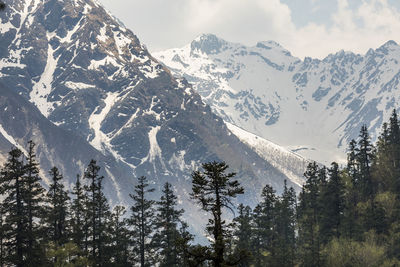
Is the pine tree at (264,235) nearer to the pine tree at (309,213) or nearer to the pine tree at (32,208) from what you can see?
the pine tree at (309,213)

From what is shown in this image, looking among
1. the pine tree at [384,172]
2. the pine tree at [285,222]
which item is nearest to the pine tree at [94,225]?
the pine tree at [285,222]

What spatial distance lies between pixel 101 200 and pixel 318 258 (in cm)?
3708

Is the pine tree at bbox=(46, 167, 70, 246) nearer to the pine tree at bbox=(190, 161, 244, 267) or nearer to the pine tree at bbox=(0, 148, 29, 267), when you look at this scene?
the pine tree at bbox=(0, 148, 29, 267)

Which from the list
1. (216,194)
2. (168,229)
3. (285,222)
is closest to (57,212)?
(168,229)

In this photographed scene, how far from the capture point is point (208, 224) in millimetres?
44719

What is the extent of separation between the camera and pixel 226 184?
42.9m

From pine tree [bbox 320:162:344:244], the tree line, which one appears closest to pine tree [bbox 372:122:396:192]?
the tree line

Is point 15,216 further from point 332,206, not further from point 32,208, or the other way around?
point 332,206

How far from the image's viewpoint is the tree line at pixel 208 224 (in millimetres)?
43781

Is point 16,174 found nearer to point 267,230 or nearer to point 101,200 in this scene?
point 101,200

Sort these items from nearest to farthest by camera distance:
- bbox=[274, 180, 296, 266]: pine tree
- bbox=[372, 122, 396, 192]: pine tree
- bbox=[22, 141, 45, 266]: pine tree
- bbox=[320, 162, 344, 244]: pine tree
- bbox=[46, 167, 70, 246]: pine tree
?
bbox=[22, 141, 45, 266]: pine tree → bbox=[46, 167, 70, 246]: pine tree → bbox=[320, 162, 344, 244]: pine tree → bbox=[274, 180, 296, 266]: pine tree → bbox=[372, 122, 396, 192]: pine tree

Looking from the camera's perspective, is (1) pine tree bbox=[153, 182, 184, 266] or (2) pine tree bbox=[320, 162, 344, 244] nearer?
(1) pine tree bbox=[153, 182, 184, 266]

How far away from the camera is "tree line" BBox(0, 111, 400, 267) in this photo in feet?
144

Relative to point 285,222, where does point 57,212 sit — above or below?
below
